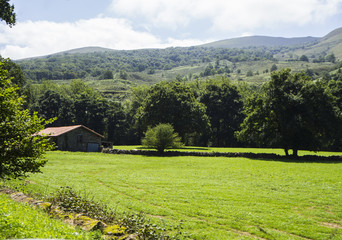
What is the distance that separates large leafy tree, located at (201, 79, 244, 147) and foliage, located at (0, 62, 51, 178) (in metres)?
66.2

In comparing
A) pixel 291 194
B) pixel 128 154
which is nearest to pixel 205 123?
pixel 128 154

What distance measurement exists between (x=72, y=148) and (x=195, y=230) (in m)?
51.1

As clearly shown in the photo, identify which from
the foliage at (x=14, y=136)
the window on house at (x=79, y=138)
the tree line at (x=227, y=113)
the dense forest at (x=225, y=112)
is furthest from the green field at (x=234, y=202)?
the window on house at (x=79, y=138)

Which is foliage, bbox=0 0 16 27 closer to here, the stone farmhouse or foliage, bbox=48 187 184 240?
foliage, bbox=48 187 184 240

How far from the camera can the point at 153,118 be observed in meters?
65.5

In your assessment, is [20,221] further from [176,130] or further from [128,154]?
[176,130]

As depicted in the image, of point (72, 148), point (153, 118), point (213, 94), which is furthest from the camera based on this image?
point (213, 94)

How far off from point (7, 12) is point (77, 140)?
3638 centimetres

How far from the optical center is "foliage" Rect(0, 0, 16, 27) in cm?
2416

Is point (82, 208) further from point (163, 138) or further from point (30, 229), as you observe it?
point (163, 138)

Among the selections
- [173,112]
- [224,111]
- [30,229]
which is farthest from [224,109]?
[30,229]

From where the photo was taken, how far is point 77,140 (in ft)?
189

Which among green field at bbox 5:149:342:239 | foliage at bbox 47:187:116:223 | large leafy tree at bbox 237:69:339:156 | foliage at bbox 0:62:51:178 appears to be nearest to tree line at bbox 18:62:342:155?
large leafy tree at bbox 237:69:339:156

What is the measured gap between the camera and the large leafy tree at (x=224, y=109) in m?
76.8
